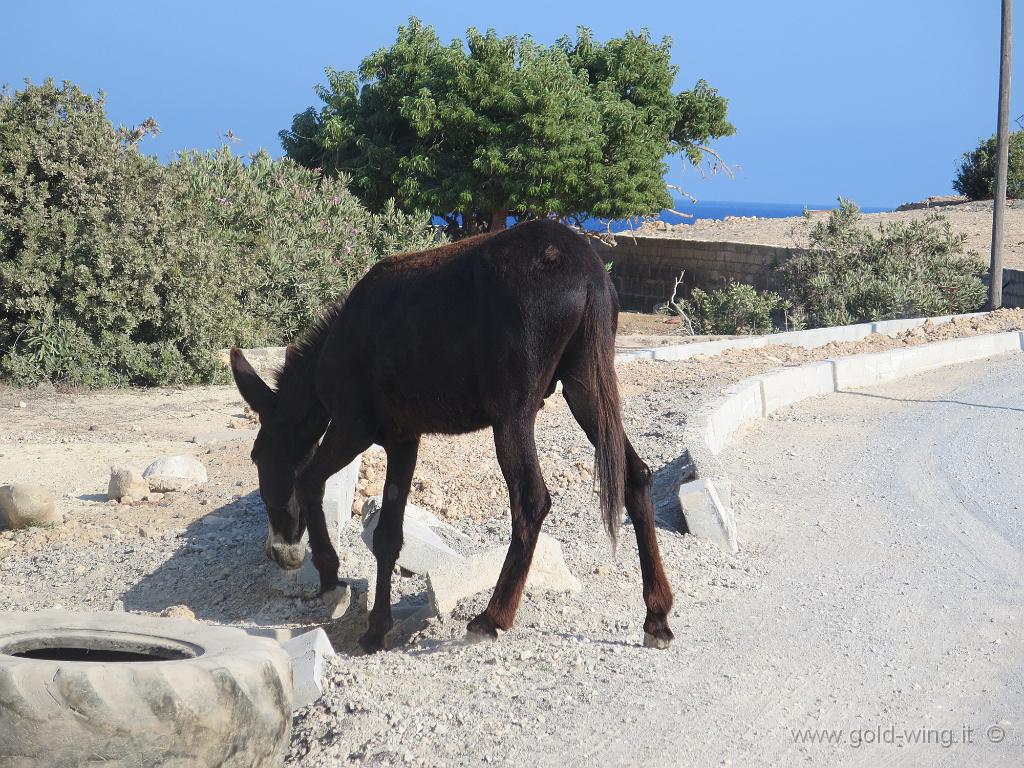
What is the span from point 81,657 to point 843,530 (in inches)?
181

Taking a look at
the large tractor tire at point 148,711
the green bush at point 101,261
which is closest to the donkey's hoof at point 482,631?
the large tractor tire at point 148,711

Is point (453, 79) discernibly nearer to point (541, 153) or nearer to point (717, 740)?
point (541, 153)

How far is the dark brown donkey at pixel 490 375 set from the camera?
170 inches

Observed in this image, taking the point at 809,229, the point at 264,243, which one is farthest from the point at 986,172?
the point at 264,243

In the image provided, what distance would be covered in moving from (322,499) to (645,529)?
1.66 m

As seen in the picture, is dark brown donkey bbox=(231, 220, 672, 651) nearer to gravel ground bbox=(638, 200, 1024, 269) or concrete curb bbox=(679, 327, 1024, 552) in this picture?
concrete curb bbox=(679, 327, 1024, 552)

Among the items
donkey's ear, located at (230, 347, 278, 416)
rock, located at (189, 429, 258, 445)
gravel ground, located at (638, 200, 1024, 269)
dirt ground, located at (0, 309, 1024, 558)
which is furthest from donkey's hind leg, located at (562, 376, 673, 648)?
gravel ground, located at (638, 200, 1024, 269)

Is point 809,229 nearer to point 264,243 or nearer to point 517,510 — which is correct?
point 264,243

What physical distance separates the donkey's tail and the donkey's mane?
56.0 inches

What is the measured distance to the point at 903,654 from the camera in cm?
446

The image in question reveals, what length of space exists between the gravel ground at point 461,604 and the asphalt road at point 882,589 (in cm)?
14

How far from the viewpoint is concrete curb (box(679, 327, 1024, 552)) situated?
19.8 ft

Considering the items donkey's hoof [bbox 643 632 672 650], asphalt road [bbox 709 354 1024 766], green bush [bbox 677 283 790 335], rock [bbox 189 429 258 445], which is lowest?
green bush [bbox 677 283 790 335]

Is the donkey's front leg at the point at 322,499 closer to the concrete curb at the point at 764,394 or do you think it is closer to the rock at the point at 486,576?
the rock at the point at 486,576
